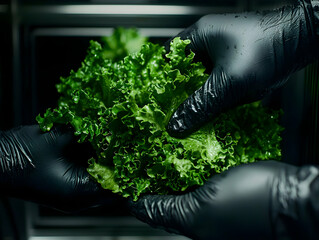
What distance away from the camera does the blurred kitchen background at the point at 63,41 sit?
1.50 metres

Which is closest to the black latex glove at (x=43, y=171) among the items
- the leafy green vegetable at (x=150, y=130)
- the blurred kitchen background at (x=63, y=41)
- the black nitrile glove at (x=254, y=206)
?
the leafy green vegetable at (x=150, y=130)

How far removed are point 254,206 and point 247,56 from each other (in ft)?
1.37

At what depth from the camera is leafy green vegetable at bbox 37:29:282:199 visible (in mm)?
878

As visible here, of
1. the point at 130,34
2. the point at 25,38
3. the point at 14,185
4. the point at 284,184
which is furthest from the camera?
the point at 25,38

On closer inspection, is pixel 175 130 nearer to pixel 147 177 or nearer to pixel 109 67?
pixel 147 177

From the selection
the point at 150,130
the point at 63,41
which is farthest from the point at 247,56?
the point at 63,41

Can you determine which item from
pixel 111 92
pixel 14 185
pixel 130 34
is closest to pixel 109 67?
pixel 111 92

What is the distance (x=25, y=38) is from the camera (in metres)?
1.53

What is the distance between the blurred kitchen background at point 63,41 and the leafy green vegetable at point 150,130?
23.2 inches

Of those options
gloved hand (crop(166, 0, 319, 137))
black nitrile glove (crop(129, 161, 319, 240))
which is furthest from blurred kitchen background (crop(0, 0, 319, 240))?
black nitrile glove (crop(129, 161, 319, 240))

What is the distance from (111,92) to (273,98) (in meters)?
0.91

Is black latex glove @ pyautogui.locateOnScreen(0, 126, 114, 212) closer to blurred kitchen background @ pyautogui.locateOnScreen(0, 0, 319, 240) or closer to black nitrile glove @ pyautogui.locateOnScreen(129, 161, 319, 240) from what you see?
black nitrile glove @ pyautogui.locateOnScreen(129, 161, 319, 240)

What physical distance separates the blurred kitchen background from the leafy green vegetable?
1.93ft

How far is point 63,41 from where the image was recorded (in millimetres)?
1545
